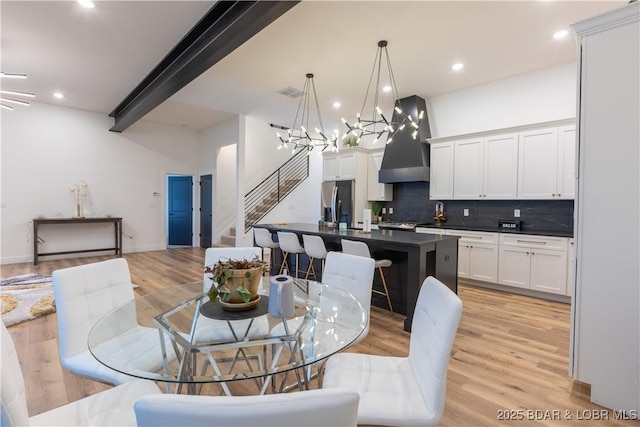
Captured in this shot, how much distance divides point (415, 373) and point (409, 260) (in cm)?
169

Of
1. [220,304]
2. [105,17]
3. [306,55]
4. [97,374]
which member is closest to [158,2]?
[105,17]

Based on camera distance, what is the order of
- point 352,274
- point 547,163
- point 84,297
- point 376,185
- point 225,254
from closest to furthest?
point 84,297 → point 352,274 → point 225,254 → point 547,163 → point 376,185

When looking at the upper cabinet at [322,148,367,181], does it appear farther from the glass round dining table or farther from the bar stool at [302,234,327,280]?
the glass round dining table

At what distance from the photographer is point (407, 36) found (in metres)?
3.69

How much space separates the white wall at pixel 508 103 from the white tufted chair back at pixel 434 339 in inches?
A: 170

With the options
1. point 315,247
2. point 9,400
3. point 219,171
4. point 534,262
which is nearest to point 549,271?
point 534,262

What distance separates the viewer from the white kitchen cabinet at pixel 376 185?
6.18 metres

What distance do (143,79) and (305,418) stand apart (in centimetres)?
553

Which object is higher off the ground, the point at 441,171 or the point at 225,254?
the point at 441,171

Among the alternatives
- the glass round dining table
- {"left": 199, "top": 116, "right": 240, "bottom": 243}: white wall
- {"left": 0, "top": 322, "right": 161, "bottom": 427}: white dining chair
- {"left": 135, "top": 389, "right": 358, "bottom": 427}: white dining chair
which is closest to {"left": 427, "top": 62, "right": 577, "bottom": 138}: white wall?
the glass round dining table

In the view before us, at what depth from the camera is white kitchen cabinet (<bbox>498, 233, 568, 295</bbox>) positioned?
3889 mm

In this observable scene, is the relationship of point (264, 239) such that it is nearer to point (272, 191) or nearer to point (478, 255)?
point (478, 255)

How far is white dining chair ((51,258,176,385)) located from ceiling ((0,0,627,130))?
8.57 ft

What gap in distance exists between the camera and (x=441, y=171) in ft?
17.3
